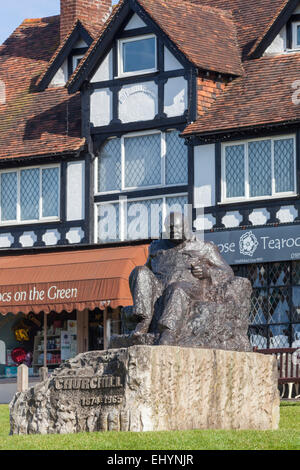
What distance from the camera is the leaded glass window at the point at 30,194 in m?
36.0

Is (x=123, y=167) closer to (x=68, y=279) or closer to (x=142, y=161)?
(x=142, y=161)

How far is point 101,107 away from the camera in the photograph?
3534 centimetres

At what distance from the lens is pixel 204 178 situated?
109 ft

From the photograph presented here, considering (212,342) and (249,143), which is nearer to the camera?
(212,342)

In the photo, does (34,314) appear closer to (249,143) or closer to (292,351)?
(249,143)

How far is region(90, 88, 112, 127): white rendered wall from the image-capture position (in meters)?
35.2

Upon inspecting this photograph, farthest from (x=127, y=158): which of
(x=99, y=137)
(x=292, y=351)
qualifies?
(x=292, y=351)

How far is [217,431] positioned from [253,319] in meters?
16.1

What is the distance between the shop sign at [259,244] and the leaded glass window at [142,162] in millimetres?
2041

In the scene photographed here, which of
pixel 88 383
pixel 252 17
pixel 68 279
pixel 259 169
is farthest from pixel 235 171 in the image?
pixel 88 383

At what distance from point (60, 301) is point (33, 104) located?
6395 millimetres

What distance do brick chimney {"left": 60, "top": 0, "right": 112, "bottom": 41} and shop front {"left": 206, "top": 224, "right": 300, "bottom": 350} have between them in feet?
28.6

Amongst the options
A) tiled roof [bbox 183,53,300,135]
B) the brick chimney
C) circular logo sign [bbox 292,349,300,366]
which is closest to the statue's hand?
circular logo sign [bbox 292,349,300,366]

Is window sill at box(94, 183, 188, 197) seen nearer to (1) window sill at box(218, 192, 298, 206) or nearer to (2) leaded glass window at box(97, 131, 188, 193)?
(2) leaded glass window at box(97, 131, 188, 193)
